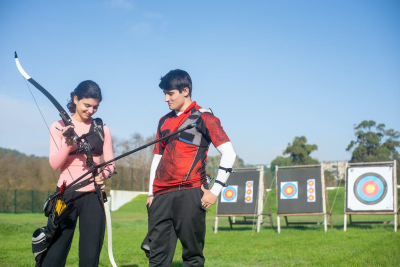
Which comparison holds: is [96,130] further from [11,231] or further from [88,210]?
[11,231]

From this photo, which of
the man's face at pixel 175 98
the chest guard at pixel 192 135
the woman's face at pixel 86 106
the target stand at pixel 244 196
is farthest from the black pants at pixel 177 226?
the target stand at pixel 244 196

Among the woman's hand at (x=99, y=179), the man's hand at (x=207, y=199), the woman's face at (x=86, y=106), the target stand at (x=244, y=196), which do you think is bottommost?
the target stand at (x=244, y=196)

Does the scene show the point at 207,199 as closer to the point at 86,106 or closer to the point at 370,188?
the point at 86,106

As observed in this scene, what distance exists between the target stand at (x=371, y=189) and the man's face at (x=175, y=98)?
9225 mm

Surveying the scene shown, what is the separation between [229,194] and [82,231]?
380 inches

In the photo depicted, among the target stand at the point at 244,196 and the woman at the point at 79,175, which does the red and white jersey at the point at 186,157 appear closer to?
the woman at the point at 79,175

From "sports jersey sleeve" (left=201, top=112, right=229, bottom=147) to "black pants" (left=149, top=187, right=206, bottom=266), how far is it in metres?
0.43

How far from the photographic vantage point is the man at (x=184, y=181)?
3623 mm

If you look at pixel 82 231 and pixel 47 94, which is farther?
pixel 47 94

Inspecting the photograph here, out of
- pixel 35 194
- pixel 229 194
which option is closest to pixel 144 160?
pixel 35 194

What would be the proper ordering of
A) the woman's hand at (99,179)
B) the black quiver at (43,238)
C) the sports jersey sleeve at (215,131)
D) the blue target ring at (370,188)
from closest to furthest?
the black quiver at (43,238), the sports jersey sleeve at (215,131), the woman's hand at (99,179), the blue target ring at (370,188)

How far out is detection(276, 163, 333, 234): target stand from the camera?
12198mm

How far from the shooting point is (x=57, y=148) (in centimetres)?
378

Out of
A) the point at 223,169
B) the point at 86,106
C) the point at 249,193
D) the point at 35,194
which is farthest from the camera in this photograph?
the point at 35,194
